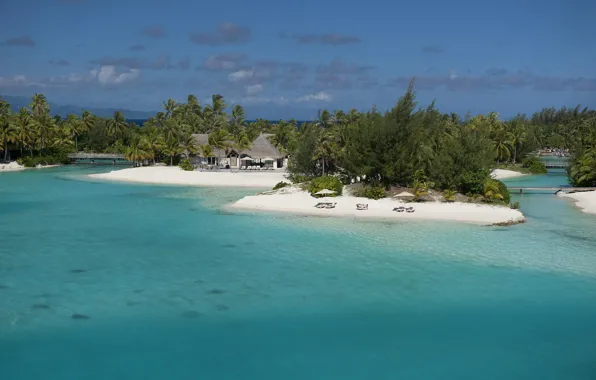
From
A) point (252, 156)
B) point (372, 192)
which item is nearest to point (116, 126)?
point (252, 156)

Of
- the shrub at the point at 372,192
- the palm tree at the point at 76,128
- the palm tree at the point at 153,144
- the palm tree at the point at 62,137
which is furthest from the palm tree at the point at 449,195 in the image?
the palm tree at the point at 76,128

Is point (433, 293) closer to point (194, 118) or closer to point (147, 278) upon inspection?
point (147, 278)

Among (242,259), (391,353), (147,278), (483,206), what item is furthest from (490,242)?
(147,278)

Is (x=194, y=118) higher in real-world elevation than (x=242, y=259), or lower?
higher

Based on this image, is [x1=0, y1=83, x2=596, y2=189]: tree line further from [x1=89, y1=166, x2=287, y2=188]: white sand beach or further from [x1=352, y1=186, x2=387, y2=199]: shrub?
[x1=89, y1=166, x2=287, y2=188]: white sand beach

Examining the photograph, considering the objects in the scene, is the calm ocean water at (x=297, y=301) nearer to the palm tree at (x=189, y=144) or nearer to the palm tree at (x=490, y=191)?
the palm tree at (x=490, y=191)

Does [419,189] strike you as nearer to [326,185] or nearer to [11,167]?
[326,185]
